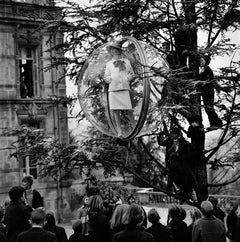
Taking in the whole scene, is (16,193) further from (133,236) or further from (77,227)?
A: (133,236)

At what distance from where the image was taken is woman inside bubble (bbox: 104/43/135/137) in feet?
22.8

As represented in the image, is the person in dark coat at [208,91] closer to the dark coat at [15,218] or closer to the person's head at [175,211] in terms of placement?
the person's head at [175,211]

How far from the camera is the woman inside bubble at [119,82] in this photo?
22.8 feet

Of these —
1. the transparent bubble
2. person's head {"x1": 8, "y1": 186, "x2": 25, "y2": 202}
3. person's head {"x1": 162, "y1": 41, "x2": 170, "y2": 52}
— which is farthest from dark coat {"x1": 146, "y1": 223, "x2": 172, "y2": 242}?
person's head {"x1": 162, "y1": 41, "x2": 170, "y2": 52}

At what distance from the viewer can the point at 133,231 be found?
539 centimetres

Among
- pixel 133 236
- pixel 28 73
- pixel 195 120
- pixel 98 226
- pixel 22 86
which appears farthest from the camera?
pixel 28 73

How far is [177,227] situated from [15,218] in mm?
2162

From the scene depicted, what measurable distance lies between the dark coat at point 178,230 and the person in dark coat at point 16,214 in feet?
6.40

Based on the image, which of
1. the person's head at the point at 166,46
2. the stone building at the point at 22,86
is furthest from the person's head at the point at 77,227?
the stone building at the point at 22,86

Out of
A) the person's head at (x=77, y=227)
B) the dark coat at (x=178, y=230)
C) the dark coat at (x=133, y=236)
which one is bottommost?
the dark coat at (x=178, y=230)

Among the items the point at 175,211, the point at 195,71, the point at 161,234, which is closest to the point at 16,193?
the point at 161,234

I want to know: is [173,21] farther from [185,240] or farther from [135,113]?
[185,240]

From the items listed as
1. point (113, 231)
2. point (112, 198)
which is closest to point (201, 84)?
point (113, 231)

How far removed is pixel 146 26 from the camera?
345 inches
